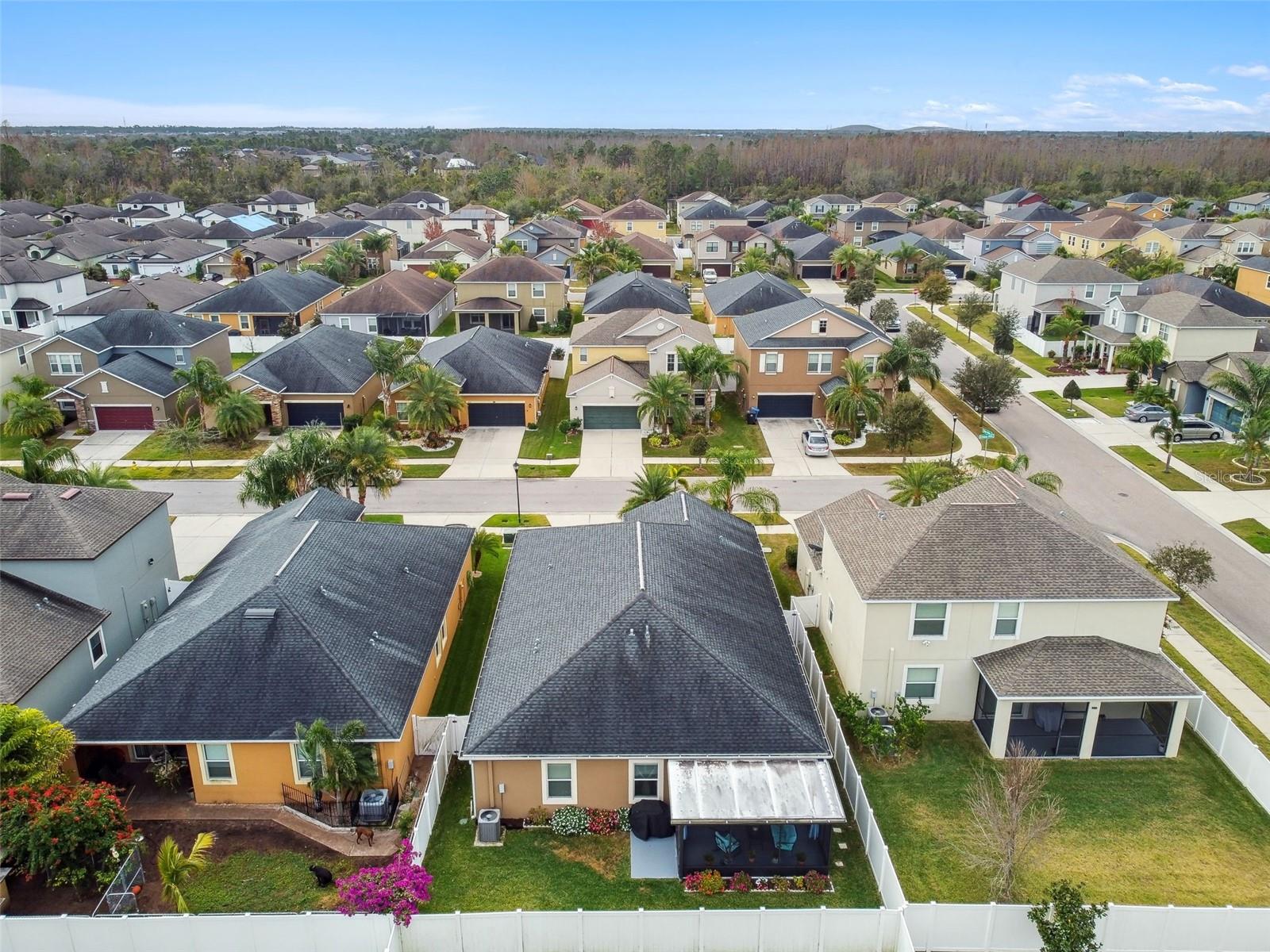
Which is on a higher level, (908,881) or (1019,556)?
(1019,556)

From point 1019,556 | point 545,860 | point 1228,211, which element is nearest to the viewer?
point 545,860

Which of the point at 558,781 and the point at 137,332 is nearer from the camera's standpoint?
the point at 558,781

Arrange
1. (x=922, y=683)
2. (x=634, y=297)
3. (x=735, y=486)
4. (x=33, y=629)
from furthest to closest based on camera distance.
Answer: (x=634, y=297) < (x=735, y=486) < (x=922, y=683) < (x=33, y=629)

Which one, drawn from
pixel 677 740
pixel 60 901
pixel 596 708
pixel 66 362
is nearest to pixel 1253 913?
pixel 677 740

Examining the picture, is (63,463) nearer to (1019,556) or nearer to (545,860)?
(545,860)

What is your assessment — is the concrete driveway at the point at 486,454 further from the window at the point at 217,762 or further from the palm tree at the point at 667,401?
the window at the point at 217,762

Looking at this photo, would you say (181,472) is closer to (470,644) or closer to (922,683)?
(470,644)

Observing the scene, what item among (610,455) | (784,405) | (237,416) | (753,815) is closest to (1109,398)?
(784,405)
